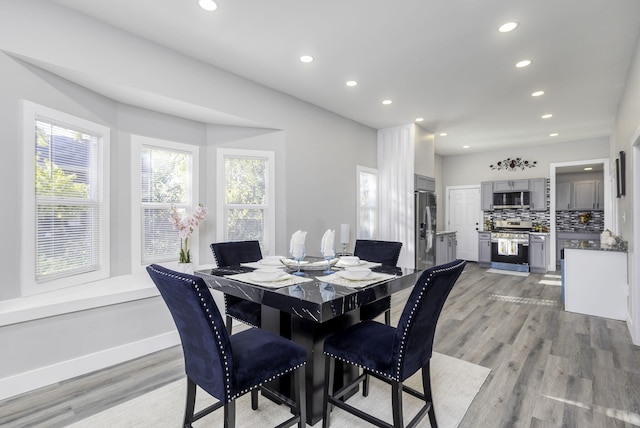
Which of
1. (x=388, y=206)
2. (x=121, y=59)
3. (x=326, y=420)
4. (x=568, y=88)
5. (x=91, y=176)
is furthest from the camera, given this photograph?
(x=388, y=206)

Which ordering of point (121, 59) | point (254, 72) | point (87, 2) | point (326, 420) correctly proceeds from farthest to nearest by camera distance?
point (254, 72) < point (121, 59) < point (87, 2) < point (326, 420)

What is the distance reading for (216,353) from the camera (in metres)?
1.41

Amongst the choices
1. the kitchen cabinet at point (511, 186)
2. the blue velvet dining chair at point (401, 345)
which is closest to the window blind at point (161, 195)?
the blue velvet dining chair at point (401, 345)

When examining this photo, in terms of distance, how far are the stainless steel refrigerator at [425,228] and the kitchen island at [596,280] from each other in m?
2.02

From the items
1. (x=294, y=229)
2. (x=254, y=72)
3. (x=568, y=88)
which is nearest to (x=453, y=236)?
(x=568, y=88)

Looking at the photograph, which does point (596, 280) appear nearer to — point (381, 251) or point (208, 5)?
point (381, 251)

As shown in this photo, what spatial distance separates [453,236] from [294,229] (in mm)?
4625

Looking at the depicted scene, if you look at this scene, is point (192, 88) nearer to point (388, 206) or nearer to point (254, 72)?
point (254, 72)

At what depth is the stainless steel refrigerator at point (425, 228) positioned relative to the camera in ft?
17.9

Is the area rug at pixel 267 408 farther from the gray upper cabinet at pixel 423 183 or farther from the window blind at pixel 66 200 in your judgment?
the gray upper cabinet at pixel 423 183

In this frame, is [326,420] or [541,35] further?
[541,35]

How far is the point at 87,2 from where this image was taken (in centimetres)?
233

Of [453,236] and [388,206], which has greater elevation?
[388,206]

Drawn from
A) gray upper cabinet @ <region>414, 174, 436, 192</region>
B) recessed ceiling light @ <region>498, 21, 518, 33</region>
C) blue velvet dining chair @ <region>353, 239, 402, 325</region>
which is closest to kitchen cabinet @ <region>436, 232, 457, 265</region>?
gray upper cabinet @ <region>414, 174, 436, 192</region>
